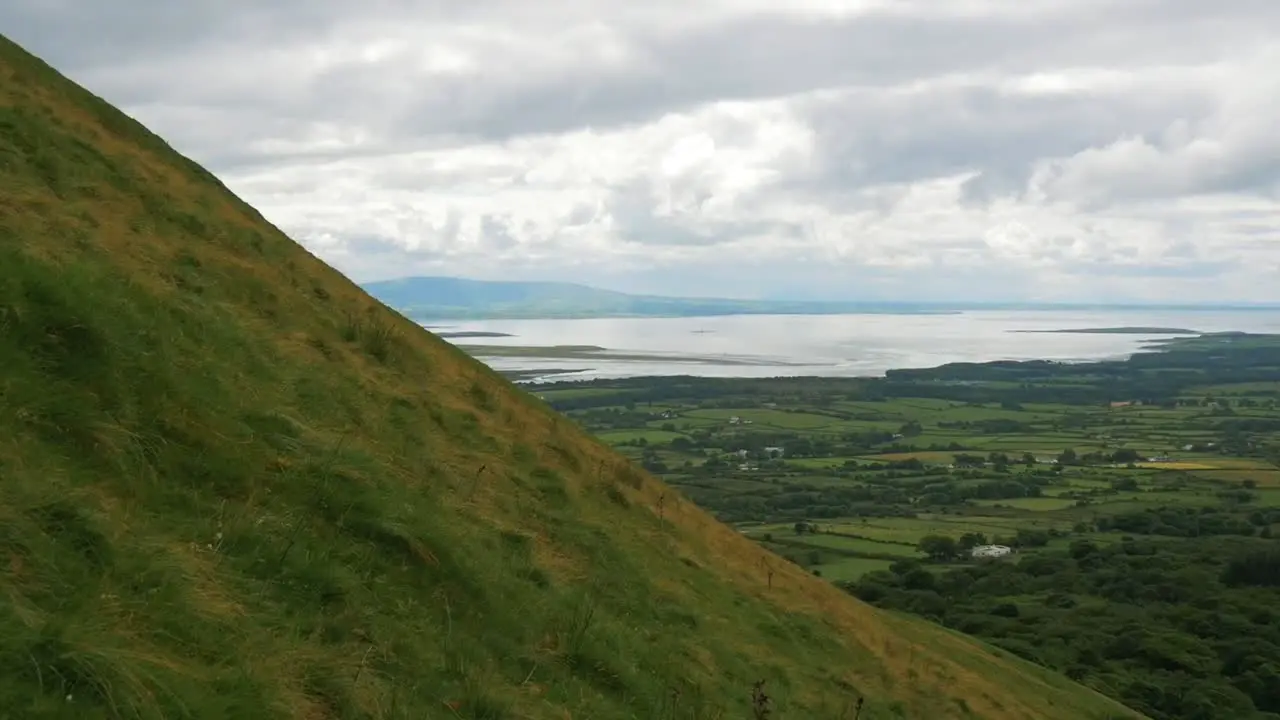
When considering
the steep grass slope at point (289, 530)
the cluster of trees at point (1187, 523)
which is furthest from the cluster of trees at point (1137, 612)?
the steep grass slope at point (289, 530)

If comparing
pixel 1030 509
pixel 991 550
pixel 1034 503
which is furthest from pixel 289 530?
pixel 1034 503

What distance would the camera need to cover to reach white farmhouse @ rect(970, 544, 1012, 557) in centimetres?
8156

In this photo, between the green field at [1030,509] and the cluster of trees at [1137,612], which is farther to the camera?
the green field at [1030,509]

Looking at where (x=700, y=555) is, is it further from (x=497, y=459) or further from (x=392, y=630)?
(x=392, y=630)

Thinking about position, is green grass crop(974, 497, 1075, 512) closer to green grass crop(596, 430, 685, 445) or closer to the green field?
the green field

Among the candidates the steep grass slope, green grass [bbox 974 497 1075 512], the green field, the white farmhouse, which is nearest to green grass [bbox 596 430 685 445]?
the green field

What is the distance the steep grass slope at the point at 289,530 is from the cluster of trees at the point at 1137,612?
32.8m

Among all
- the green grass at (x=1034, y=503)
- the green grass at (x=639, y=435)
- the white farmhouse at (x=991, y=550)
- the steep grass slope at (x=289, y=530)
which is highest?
the steep grass slope at (x=289, y=530)

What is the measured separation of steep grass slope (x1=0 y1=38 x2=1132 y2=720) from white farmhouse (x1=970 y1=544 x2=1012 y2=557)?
63.6m

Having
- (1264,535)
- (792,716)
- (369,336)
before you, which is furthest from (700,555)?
(1264,535)

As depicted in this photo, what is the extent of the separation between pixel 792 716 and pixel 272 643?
849cm

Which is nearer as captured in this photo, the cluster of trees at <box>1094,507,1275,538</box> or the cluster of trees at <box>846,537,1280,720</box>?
the cluster of trees at <box>846,537,1280,720</box>

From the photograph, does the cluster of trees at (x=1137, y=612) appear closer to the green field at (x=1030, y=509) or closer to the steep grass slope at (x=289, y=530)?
the green field at (x=1030, y=509)

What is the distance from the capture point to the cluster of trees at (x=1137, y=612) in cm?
4862
